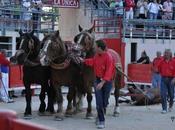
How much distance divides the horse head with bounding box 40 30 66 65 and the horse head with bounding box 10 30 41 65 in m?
0.31

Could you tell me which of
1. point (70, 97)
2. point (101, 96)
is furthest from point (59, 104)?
→ point (101, 96)

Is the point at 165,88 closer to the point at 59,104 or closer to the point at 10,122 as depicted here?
the point at 59,104

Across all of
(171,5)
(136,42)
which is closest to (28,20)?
(136,42)

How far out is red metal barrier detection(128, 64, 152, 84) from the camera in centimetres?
2211

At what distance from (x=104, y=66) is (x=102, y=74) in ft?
0.58

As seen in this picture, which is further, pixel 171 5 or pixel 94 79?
pixel 171 5

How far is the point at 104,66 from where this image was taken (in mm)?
10656

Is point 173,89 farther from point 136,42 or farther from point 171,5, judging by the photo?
point 171,5

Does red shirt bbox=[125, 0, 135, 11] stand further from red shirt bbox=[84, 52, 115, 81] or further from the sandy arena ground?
red shirt bbox=[84, 52, 115, 81]

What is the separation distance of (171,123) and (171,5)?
68.2 ft

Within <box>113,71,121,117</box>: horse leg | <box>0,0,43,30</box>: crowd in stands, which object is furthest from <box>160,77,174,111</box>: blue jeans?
<box>0,0,43,30</box>: crowd in stands

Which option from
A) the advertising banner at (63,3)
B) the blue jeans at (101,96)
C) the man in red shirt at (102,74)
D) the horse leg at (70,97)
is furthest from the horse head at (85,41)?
the advertising banner at (63,3)

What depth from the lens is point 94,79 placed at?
37.4ft

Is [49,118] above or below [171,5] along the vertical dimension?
below
